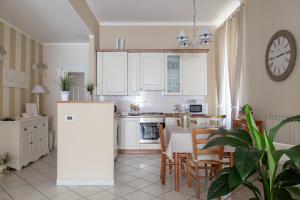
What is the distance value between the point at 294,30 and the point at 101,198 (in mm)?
3319

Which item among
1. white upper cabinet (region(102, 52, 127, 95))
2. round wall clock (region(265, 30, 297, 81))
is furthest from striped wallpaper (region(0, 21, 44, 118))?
round wall clock (region(265, 30, 297, 81))

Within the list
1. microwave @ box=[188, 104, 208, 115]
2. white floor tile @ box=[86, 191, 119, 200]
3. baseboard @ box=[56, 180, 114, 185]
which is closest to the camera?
white floor tile @ box=[86, 191, 119, 200]

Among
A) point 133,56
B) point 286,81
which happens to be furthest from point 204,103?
point 286,81

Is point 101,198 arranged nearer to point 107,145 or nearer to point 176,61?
point 107,145

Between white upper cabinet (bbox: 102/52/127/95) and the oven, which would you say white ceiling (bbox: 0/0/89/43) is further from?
the oven

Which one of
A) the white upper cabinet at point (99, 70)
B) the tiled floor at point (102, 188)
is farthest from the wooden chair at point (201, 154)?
the white upper cabinet at point (99, 70)

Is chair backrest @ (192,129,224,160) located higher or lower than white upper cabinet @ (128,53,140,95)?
lower

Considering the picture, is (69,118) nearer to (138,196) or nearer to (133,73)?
(138,196)

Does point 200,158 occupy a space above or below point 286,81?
below

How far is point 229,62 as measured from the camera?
15.0 ft

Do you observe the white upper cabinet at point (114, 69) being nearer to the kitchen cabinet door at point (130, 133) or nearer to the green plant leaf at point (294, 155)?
the kitchen cabinet door at point (130, 133)

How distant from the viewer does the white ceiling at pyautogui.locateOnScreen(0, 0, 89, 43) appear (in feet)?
11.3

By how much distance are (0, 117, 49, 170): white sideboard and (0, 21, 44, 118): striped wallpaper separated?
451 millimetres

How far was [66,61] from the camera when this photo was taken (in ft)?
19.2
